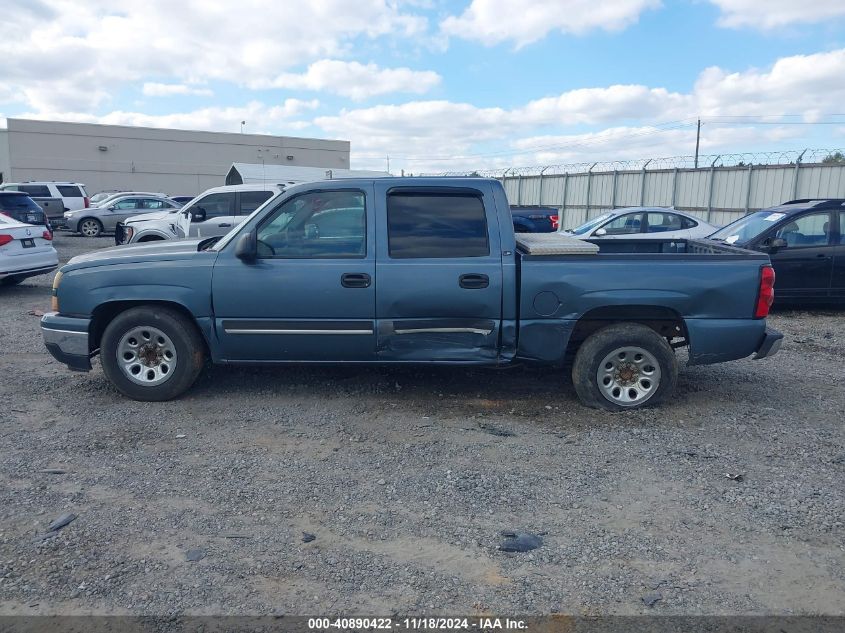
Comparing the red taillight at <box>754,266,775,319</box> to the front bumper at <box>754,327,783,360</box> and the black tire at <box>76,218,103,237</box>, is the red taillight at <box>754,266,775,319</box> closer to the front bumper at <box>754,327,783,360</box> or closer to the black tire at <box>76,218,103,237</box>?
the front bumper at <box>754,327,783,360</box>

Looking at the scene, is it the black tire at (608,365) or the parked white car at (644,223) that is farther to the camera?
the parked white car at (644,223)

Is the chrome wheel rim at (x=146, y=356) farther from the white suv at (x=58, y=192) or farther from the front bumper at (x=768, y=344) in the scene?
the white suv at (x=58, y=192)

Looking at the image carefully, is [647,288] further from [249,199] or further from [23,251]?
[23,251]

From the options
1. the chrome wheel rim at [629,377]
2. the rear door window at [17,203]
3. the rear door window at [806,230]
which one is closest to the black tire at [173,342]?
the chrome wheel rim at [629,377]

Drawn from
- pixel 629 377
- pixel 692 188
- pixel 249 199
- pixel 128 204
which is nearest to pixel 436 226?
pixel 629 377

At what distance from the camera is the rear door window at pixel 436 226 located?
19.8 feet

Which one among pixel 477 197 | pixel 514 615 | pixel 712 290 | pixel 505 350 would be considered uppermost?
pixel 477 197

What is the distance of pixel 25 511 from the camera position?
166 inches

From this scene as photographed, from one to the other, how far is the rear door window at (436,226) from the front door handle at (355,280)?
0.30 metres

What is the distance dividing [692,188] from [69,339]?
20831 mm

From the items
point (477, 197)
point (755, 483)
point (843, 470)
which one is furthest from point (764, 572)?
point (477, 197)

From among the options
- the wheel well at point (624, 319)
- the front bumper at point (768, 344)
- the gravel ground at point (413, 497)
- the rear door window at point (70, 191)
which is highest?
the rear door window at point (70, 191)

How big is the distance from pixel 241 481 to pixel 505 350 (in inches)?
95.2

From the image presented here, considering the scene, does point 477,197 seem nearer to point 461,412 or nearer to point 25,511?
point 461,412
